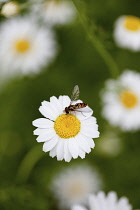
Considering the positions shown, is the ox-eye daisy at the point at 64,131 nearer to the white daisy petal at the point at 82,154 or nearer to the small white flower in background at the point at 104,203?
the white daisy petal at the point at 82,154

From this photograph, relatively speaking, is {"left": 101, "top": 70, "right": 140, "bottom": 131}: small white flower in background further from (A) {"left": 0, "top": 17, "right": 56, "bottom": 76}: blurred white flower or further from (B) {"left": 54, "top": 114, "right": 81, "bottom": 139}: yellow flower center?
(B) {"left": 54, "top": 114, "right": 81, "bottom": 139}: yellow flower center

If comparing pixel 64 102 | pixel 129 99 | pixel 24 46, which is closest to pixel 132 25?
pixel 129 99

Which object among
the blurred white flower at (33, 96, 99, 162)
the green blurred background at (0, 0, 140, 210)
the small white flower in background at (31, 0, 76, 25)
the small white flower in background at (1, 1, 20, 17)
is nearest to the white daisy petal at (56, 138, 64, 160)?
the blurred white flower at (33, 96, 99, 162)

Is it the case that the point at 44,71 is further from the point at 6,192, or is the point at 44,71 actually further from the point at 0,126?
the point at 6,192

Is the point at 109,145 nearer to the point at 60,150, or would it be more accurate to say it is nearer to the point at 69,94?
the point at 69,94

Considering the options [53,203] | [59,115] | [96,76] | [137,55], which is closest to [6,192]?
[53,203]

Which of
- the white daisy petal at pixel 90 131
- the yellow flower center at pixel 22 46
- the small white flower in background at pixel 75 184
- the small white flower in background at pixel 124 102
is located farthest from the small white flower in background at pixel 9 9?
the small white flower in background at pixel 75 184
